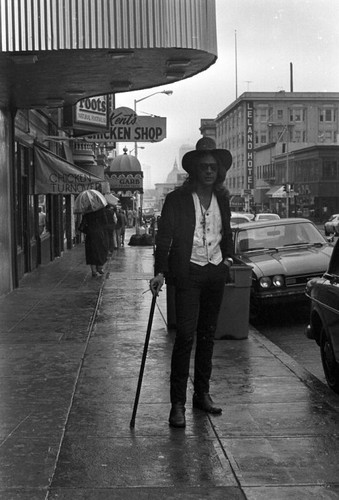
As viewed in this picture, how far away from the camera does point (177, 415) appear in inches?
215

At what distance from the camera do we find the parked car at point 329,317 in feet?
A: 20.8

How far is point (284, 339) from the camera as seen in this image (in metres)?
10.2

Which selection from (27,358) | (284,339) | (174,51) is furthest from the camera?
(284,339)

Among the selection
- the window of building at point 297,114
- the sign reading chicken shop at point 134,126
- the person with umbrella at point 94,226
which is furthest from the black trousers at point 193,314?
the window of building at point 297,114

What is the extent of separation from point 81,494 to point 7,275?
9.49m

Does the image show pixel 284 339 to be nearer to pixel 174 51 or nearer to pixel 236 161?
pixel 174 51

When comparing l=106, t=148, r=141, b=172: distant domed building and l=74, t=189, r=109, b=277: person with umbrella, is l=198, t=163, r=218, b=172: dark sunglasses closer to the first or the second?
l=74, t=189, r=109, b=277: person with umbrella

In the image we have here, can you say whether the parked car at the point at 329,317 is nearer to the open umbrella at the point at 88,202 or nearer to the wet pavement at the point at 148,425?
the wet pavement at the point at 148,425

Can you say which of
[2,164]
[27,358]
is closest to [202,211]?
[27,358]

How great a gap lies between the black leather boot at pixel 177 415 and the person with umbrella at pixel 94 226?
1114 centimetres

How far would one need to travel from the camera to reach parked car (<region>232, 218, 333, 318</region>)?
1087 cm

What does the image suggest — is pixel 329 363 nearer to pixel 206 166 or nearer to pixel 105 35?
pixel 206 166

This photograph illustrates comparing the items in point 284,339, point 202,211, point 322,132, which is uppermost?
point 322,132

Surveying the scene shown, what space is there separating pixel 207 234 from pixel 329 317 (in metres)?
1.62
